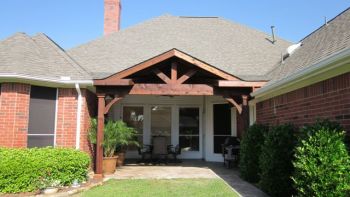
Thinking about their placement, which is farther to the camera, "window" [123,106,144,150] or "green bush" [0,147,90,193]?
"window" [123,106,144,150]

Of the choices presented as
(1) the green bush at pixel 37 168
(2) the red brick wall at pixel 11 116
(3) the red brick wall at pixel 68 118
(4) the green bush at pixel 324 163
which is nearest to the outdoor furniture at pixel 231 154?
(3) the red brick wall at pixel 68 118

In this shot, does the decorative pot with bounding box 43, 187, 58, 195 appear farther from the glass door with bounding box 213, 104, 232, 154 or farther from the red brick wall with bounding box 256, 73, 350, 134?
the glass door with bounding box 213, 104, 232, 154

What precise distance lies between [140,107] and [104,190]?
751 cm

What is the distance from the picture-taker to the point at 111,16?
56.3 feet

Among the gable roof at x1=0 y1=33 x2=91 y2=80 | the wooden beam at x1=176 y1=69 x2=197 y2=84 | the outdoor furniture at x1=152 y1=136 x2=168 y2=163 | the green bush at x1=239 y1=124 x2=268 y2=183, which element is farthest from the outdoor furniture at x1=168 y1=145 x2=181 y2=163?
the gable roof at x1=0 y1=33 x2=91 y2=80

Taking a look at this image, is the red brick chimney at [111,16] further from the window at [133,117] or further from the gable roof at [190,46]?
the window at [133,117]

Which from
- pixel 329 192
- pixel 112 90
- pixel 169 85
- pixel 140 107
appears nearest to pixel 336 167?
pixel 329 192

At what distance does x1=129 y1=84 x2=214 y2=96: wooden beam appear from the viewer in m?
9.88

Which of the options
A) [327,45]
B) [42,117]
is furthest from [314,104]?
[42,117]

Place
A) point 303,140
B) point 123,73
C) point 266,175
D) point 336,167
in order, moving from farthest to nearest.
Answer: point 123,73
point 266,175
point 303,140
point 336,167

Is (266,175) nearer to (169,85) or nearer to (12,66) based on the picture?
(169,85)

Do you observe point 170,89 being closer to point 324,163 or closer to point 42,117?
point 42,117

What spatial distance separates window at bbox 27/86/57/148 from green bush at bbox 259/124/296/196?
632 cm

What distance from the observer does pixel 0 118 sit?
8844 mm
